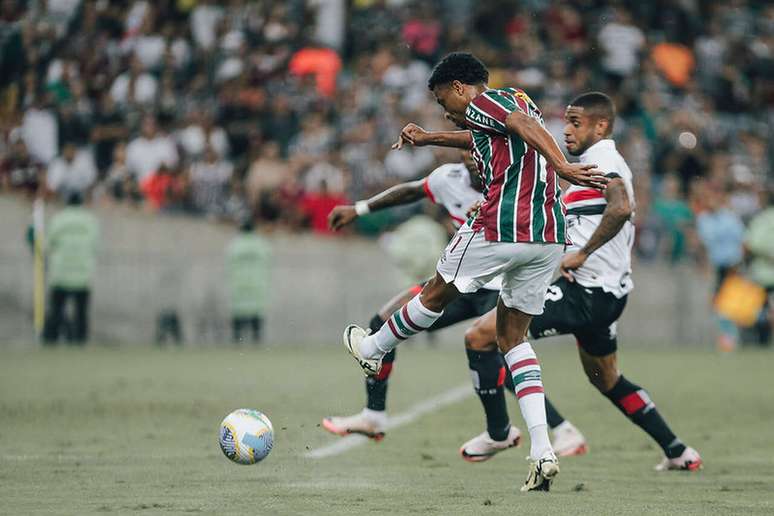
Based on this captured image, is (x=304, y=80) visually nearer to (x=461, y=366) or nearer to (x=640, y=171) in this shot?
(x=640, y=171)

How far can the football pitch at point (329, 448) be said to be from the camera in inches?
264

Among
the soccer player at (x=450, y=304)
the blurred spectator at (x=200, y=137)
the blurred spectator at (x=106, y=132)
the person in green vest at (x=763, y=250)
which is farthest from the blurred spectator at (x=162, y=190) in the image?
the soccer player at (x=450, y=304)

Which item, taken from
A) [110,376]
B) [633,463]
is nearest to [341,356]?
[110,376]

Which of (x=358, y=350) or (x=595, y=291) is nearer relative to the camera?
(x=358, y=350)

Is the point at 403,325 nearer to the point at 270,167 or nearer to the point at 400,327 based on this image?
the point at 400,327

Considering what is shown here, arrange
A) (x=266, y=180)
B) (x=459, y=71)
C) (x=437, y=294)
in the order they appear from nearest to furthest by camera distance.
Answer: (x=459, y=71) → (x=437, y=294) → (x=266, y=180)

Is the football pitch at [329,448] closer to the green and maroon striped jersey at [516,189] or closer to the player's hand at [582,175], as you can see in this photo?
the green and maroon striped jersey at [516,189]

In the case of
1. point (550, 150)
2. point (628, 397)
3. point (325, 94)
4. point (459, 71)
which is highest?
point (325, 94)

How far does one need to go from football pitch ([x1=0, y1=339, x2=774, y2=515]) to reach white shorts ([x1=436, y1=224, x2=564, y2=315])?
3.27 ft

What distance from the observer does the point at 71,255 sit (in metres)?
19.8

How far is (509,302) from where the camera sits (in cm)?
741

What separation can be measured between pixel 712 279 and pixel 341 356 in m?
6.45

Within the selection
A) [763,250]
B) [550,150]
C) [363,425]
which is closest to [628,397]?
[363,425]

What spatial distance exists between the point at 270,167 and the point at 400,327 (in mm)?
13577
